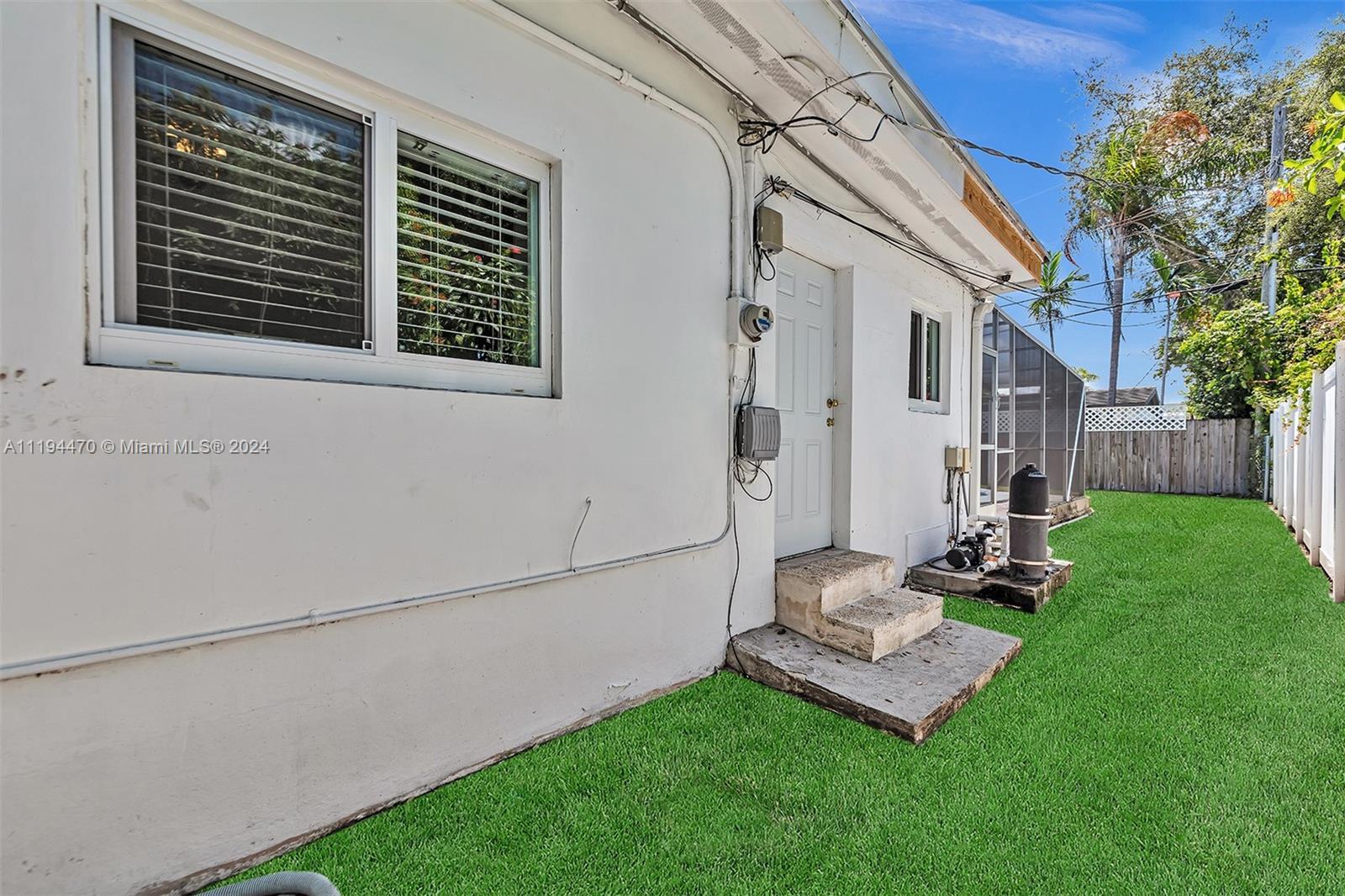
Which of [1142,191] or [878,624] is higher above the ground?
[1142,191]

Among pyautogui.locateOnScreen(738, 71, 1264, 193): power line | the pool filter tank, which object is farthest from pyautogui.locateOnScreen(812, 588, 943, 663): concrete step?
pyautogui.locateOnScreen(738, 71, 1264, 193): power line

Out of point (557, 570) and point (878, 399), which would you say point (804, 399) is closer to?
point (878, 399)

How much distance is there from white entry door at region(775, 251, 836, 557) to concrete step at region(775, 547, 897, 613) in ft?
0.79

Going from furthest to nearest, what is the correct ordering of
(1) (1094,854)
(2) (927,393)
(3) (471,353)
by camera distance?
(2) (927,393)
(3) (471,353)
(1) (1094,854)

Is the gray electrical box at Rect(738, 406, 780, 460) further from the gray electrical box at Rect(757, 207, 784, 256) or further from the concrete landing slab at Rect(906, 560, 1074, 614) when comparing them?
the concrete landing slab at Rect(906, 560, 1074, 614)

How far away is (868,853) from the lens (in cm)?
182

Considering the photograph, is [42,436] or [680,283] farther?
[680,283]

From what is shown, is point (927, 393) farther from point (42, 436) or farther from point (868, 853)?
point (42, 436)

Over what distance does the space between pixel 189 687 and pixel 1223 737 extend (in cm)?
408

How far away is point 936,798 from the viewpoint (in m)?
2.09

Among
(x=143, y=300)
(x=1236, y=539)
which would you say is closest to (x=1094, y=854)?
(x=143, y=300)

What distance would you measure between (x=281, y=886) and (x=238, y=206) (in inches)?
78.9

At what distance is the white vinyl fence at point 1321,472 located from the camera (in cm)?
445

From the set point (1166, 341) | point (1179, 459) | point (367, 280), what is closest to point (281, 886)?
point (367, 280)
